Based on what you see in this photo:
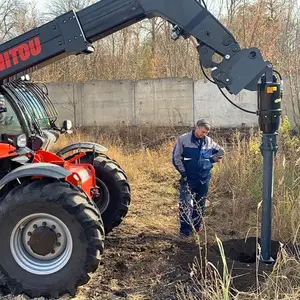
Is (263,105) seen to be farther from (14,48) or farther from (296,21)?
(296,21)

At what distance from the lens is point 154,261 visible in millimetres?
5016

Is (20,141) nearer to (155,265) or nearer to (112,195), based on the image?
(112,195)

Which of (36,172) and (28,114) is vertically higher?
(28,114)

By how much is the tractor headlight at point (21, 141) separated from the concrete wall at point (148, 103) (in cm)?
1263

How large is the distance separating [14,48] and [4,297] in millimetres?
2295

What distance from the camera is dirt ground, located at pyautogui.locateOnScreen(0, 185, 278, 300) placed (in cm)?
432

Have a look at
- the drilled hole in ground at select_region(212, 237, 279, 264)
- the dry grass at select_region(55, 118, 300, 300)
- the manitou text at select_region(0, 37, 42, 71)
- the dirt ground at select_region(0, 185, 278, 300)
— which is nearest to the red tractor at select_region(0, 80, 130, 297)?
the dirt ground at select_region(0, 185, 278, 300)

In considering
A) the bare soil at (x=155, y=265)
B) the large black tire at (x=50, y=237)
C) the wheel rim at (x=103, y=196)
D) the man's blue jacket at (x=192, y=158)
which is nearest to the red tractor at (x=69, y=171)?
the large black tire at (x=50, y=237)

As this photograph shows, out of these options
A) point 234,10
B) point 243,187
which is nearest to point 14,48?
point 243,187

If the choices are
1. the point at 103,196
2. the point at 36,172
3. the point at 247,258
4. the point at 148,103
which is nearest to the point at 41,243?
the point at 36,172

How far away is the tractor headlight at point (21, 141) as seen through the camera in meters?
4.80

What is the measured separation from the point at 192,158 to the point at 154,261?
1485 mm

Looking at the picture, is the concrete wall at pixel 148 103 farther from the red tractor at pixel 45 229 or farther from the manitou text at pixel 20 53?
the red tractor at pixel 45 229

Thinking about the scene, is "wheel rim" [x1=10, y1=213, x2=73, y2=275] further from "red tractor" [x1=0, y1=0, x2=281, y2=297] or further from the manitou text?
the manitou text
